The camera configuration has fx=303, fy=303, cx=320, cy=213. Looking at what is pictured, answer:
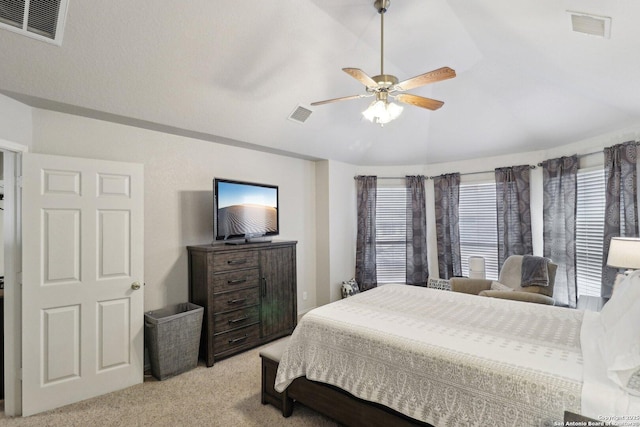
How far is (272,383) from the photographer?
2.35 m

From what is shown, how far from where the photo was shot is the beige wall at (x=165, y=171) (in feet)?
8.76

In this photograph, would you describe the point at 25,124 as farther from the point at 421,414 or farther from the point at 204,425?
the point at 421,414

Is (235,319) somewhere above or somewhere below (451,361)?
below

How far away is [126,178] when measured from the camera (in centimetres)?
272

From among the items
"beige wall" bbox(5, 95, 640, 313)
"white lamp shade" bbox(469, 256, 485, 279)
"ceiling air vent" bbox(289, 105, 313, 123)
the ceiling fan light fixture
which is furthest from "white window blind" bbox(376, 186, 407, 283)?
the ceiling fan light fixture

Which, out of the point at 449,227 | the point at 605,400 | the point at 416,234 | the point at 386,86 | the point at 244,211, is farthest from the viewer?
the point at 416,234

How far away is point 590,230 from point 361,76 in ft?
11.4

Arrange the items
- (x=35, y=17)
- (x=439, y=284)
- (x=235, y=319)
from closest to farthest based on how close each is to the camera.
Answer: (x=35, y=17) → (x=235, y=319) → (x=439, y=284)

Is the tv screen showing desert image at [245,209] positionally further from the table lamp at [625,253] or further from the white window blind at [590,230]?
the white window blind at [590,230]

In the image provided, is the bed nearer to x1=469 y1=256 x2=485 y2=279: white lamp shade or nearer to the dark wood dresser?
the dark wood dresser

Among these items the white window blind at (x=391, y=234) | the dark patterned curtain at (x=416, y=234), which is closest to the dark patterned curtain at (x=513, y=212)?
the dark patterned curtain at (x=416, y=234)

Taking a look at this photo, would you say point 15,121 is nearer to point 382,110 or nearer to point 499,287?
point 382,110

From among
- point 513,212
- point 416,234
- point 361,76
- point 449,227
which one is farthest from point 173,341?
point 513,212

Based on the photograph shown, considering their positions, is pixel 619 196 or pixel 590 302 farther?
pixel 590 302
